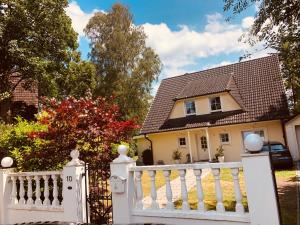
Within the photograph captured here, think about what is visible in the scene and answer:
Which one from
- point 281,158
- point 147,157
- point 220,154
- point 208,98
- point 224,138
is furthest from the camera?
point 147,157

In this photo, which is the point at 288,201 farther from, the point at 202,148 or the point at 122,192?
the point at 202,148

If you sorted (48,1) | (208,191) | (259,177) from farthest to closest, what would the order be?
(48,1) → (208,191) → (259,177)

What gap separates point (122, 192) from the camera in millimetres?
5508

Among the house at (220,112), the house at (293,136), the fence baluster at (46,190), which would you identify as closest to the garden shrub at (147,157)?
the house at (220,112)

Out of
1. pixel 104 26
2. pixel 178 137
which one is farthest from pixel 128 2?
pixel 178 137

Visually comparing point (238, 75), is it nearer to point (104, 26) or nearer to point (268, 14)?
point (104, 26)

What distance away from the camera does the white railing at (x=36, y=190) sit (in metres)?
6.62

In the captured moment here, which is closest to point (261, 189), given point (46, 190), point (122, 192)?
point (122, 192)

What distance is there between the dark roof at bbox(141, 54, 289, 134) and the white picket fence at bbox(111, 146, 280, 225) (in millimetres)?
17391

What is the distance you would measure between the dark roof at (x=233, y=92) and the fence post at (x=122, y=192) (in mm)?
17393

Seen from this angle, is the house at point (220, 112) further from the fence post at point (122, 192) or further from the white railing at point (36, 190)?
the fence post at point (122, 192)

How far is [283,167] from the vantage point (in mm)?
16250

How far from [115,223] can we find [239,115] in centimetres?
1851

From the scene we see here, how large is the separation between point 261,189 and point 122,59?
1116 inches
